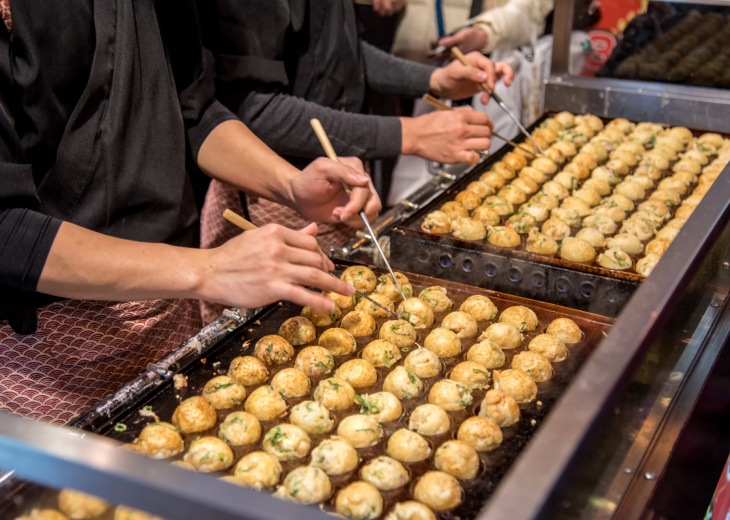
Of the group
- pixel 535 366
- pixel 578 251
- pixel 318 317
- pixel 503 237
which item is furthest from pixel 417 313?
A: pixel 578 251

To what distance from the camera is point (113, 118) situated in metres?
2.27

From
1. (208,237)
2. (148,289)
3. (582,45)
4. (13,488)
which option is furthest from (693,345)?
(582,45)

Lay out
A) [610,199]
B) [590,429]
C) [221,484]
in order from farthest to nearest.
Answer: [610,199]
[590,429]
[221,484]

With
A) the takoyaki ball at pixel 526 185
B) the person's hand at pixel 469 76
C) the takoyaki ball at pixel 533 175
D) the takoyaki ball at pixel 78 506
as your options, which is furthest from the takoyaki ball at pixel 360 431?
the person's hand at pixel 469 76

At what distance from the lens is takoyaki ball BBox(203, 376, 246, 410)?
A: 2059mm

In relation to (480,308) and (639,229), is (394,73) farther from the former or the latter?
(480,308)

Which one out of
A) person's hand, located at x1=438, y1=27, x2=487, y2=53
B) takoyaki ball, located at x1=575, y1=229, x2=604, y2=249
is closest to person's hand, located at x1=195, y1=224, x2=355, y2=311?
takoyaki ball, located at x1=575, y1=229, x2=604, y2=249

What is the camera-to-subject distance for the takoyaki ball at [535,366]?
2164mm

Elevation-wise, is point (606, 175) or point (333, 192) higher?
point (333, 192)

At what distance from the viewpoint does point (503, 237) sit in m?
2.94

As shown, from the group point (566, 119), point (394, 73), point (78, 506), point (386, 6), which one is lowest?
point (566, 119)

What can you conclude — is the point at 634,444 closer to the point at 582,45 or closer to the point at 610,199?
the point at 610,199

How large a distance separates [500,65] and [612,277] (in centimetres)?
174

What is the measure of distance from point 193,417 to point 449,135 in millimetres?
2004
